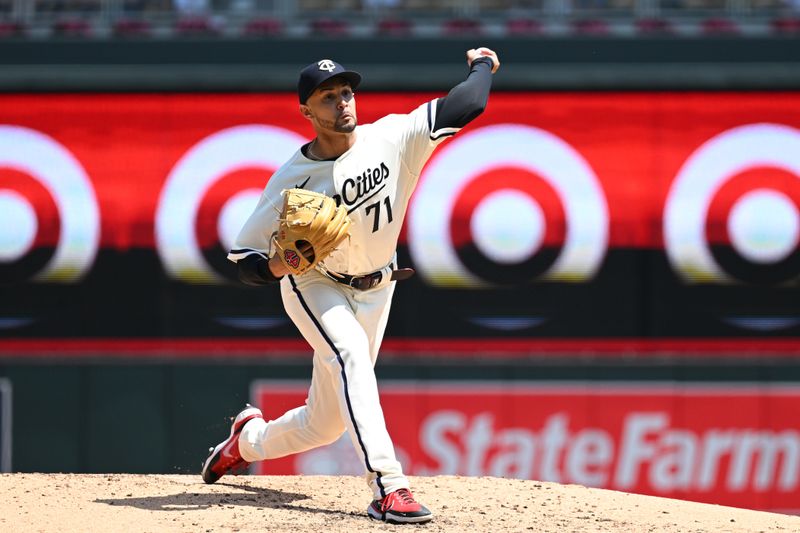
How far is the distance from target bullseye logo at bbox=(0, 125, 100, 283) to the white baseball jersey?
516 centimetres

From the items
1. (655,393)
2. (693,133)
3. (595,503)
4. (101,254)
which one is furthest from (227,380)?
(595,503)

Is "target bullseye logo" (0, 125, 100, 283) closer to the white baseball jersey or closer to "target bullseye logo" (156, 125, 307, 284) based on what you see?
"target bullseye logo" (156, 125, 307, 284)

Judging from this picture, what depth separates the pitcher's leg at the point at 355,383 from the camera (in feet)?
16.3

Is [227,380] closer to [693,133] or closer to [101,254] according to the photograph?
[101,254]

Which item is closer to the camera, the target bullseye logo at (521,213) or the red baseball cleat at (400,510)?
the red baseball cleat at (400,510)

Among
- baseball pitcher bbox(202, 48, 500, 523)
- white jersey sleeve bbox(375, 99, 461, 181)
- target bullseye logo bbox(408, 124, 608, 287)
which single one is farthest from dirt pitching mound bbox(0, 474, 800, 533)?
target bullseye logo bbox(408, 124, 608, 287)

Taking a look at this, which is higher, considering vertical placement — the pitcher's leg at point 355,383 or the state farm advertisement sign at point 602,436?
the pitcher's leg at point 355,383

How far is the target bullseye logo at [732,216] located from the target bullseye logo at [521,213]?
1.91ft

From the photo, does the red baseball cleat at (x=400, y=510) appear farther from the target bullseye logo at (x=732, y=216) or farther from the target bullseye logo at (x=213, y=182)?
the target bullseye logo at (x=732, y=216)

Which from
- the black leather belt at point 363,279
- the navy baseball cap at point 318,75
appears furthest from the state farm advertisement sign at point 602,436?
the navy baseball cap at point 318,75

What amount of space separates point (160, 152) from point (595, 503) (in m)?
5.39

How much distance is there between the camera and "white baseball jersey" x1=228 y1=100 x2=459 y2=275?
5160 millimetres

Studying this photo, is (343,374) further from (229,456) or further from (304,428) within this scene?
(229,456)

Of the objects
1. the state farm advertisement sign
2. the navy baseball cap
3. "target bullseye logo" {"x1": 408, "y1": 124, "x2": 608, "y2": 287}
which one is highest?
the navy baseball cap
